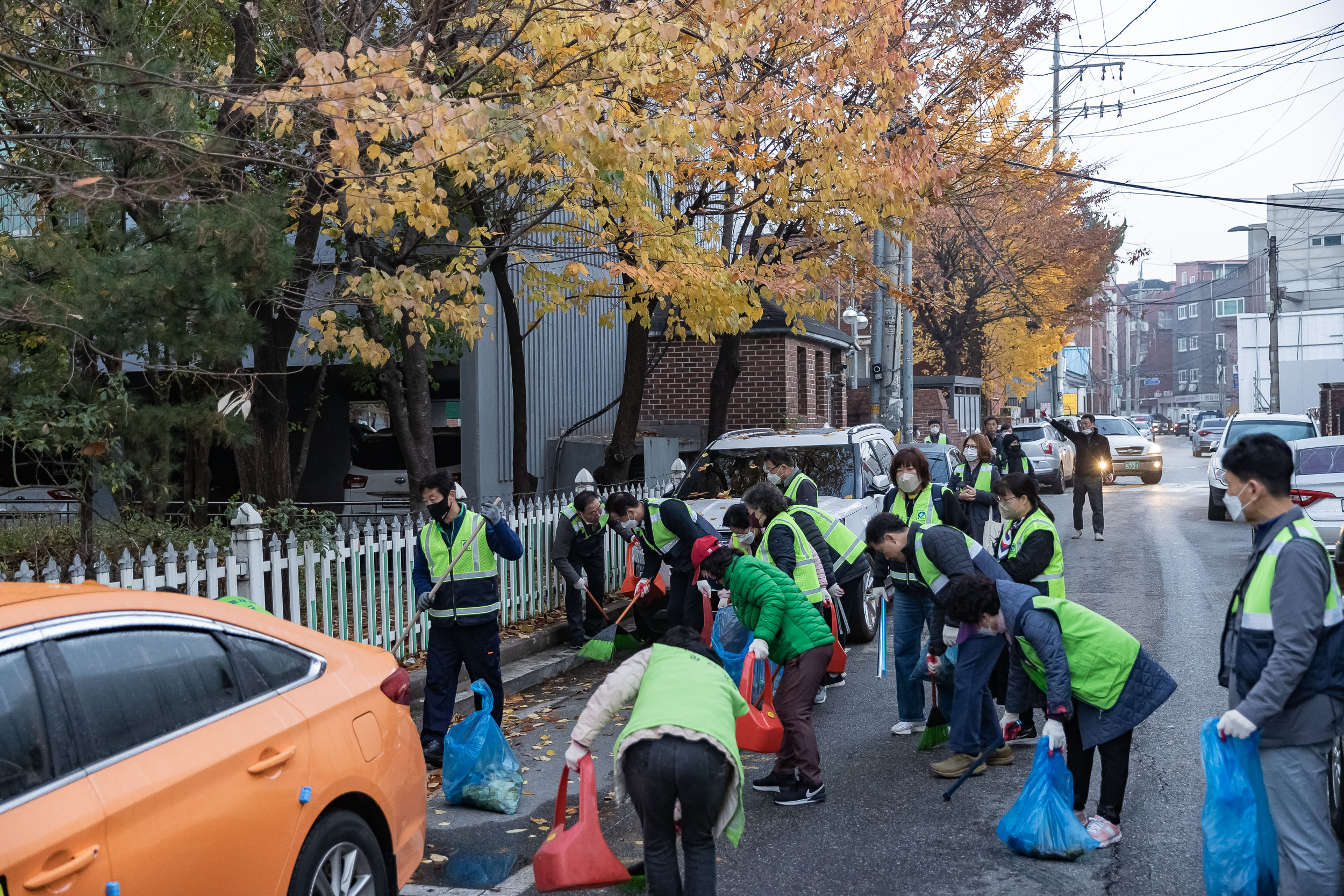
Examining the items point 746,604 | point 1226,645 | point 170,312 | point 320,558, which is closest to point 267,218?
point 170,312

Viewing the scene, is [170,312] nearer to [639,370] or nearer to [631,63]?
[631,63]

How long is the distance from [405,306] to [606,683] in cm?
533

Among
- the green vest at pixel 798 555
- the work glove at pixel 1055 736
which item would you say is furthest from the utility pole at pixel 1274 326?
the work glove at pixel 1055 736

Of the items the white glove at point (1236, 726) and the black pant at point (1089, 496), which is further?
the black pant at point (1089, 496)

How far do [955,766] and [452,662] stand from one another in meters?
2.99

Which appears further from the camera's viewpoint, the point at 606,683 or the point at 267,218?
the point at 267,218

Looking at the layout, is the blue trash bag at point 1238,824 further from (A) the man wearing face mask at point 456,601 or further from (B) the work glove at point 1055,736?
(A) the man wearing face mask at point 456,601

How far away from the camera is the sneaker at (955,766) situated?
6.21 m

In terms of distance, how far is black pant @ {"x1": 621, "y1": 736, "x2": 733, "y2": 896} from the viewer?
3730 mm

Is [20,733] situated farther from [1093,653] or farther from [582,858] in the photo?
[1093,653]

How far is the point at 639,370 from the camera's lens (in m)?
13.9

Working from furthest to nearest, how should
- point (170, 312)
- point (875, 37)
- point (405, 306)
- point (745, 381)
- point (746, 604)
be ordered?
point (745, 381) → point (875, 37) → point (405, 306) → point (170, 312) → point (746, 604)

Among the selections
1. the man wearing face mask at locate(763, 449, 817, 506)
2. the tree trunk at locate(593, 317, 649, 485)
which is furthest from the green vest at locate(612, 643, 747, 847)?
the tree trunk at locate(593, 317, 649, 485)

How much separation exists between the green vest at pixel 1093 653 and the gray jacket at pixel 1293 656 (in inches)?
42.0
